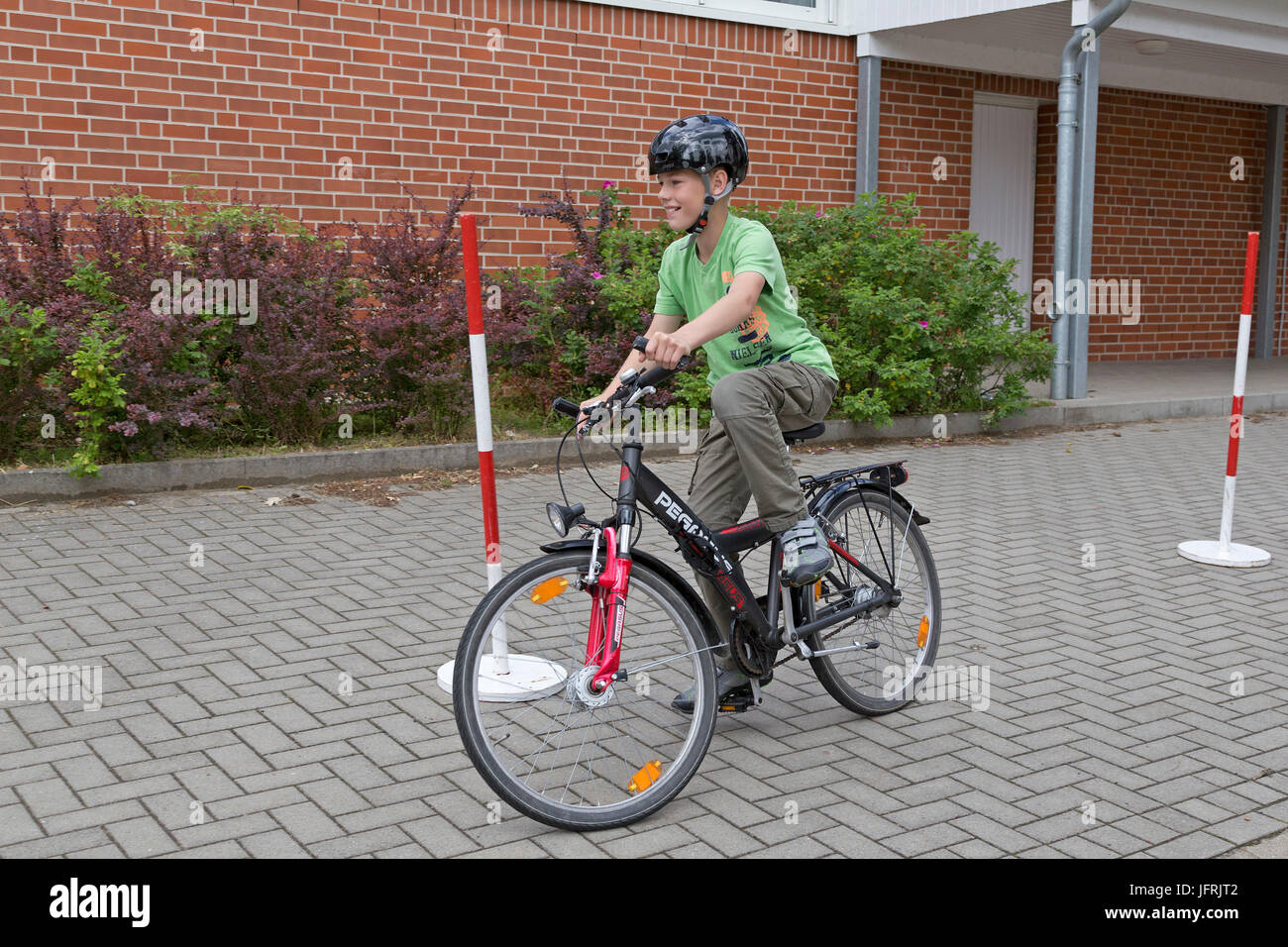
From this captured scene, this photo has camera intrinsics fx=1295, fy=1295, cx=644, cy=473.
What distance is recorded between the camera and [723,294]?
156 inches

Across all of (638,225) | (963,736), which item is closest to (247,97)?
(638,225)

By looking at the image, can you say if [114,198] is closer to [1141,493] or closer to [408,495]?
[408,495]

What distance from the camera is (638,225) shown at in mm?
11836

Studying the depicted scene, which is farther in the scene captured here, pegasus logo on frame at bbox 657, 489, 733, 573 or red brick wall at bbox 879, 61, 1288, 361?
red brick wall at bbox 879, 61, 1288, 361

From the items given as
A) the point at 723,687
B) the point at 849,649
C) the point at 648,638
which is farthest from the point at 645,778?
the point at 849,649

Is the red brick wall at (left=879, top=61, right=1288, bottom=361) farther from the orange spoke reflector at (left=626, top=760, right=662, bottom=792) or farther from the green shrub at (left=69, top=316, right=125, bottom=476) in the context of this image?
the orange spoke reflector at (left=626, top=760, right=662, bottom=792)

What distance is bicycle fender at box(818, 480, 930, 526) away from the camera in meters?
4.37

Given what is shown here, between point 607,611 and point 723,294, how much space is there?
3.46 ft

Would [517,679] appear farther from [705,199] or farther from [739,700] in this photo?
[705,199]

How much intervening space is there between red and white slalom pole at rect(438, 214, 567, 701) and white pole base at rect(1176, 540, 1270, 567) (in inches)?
153

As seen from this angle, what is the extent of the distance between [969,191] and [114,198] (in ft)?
32.1

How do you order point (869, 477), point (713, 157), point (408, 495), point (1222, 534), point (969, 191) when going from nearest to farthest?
point (713, 157) → point (869, 477) → point (1222, 534) → point (408, 495) → point (969, 191)

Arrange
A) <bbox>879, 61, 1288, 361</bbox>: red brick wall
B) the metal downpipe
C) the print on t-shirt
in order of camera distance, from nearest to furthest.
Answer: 1. the print on t-shirt
2. the metal downpipe
3. <bbox>879, 61, 1288, 361</bbox>: red brick wall

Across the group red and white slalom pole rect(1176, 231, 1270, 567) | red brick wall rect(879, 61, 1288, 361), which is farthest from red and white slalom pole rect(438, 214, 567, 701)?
red brick wall rect(879, 61, 1288, 361)
